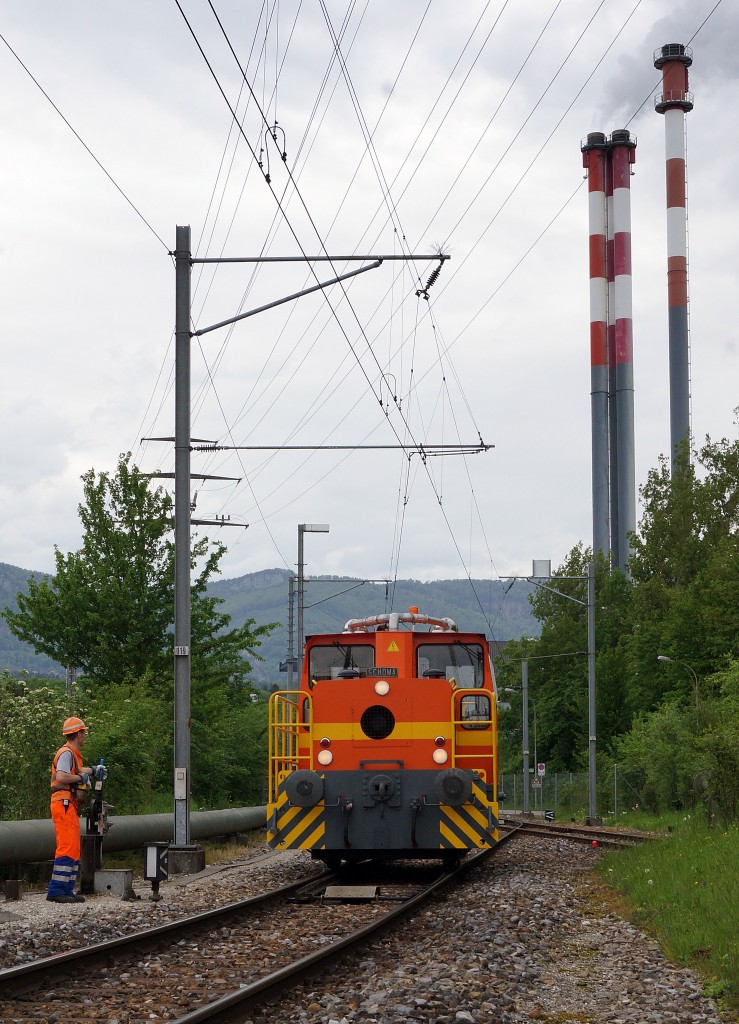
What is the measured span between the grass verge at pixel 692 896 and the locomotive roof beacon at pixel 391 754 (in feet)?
7.31

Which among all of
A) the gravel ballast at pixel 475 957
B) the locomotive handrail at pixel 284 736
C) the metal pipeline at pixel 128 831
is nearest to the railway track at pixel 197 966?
the gravel ballast at pixel 475 957

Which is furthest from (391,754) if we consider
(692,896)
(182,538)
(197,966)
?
(197,966)

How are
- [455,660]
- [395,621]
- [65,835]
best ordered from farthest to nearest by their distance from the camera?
[395,621], [455,660], [65,835]

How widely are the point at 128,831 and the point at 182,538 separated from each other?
4401 millimetres

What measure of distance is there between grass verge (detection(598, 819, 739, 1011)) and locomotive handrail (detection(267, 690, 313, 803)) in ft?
14.1

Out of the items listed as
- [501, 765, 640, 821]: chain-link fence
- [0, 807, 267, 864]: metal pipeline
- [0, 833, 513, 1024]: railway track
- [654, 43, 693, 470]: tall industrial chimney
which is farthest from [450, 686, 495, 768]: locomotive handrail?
[654, 43, 693, 470]: tall industrial chimney

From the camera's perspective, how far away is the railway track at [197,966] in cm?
784

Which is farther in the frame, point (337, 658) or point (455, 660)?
point (337, 658)

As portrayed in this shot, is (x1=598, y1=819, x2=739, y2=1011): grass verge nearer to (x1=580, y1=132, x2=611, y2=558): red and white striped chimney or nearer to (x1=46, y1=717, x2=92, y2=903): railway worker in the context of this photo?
(x1=46, y1=717, x2=92, y2=903): railway worker

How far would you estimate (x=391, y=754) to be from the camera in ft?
52.9

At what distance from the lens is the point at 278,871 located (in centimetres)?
1789

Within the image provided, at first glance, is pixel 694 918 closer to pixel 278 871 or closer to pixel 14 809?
pixel 278 871

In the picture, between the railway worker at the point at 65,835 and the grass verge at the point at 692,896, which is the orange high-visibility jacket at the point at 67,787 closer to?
the railway worker at the point at 65,835

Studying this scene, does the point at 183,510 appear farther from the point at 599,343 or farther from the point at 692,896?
the point at 599,343
